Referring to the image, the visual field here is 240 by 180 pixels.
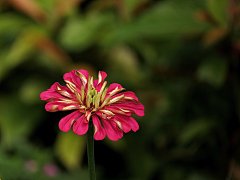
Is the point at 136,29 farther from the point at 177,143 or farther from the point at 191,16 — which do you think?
the point at 177,143

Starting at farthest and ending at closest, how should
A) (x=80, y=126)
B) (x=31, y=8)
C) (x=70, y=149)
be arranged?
(x=31, y=8)
(x=70, y=149)
(x=80, y=126)

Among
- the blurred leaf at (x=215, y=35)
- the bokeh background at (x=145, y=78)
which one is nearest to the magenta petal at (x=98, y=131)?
the bokeh background at (x=145, y=78)

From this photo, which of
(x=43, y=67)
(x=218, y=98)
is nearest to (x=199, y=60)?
(x=218, y=98)

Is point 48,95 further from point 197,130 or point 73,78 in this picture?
point 197,130

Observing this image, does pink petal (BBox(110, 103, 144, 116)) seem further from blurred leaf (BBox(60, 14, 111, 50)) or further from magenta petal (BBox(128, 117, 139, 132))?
blurred leaf (BBox(60, 14, 111, 50))

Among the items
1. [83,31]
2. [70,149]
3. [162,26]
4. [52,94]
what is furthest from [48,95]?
[83,31]

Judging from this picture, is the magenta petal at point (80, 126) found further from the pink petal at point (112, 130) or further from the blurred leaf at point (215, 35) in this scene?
the blurred leaf at point (215, 35)

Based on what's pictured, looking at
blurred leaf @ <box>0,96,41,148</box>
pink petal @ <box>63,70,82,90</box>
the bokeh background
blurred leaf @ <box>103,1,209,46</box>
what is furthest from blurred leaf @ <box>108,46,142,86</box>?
pink petal @ <box>63,70,82,90</box>
